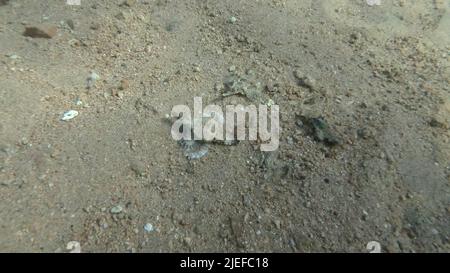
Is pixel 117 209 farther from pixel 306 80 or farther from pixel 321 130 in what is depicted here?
pixel 306 80

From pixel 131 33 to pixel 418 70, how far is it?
241 centimetres

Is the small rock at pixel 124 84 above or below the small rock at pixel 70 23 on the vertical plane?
below

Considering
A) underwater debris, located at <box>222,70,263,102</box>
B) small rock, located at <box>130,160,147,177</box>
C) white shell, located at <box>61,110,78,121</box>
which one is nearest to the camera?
small rock, located at <box>130,160,147,177</box>

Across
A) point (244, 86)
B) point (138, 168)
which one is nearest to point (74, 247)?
point (138, 168)

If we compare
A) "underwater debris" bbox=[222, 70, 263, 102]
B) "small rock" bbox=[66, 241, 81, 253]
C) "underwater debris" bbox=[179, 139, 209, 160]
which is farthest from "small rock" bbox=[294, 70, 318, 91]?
"small rock" bbox=[66, 241, 81, 253]

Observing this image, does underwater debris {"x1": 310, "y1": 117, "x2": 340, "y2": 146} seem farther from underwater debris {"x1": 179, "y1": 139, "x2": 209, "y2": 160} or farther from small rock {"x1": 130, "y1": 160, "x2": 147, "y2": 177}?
small rock {"x1": 130, "y1": 160, "x2": 147, "y2": 177}

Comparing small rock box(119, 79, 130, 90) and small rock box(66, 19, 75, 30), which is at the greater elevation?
small rock box(66, 19, 75, 30)

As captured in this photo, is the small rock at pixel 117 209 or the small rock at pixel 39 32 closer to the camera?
the small rock at pixel 117 209

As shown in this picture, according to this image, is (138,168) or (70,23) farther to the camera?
(70,23)

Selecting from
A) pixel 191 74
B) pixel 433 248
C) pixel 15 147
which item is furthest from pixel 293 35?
pixel 15 147

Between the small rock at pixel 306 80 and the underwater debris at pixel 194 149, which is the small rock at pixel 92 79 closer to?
the underwater debris at pixel 194 149

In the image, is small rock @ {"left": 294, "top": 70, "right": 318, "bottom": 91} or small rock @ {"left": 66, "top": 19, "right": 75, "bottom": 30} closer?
small rock @ {"left": 294, "top": 70, "right": 318, "bottom": 91}

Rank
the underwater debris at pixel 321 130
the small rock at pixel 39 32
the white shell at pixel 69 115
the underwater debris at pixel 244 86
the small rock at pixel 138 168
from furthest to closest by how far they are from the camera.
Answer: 1. the small rock at pixel 39 32
2. the underwater debris at pixel 244 86
3. the white shell at pixel 69 115
4. the underwater debris at pixel 321 130
5. the small rock at pixel 138 168

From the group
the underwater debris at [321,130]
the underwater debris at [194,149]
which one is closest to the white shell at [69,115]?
the underwater debris at [194,149]
